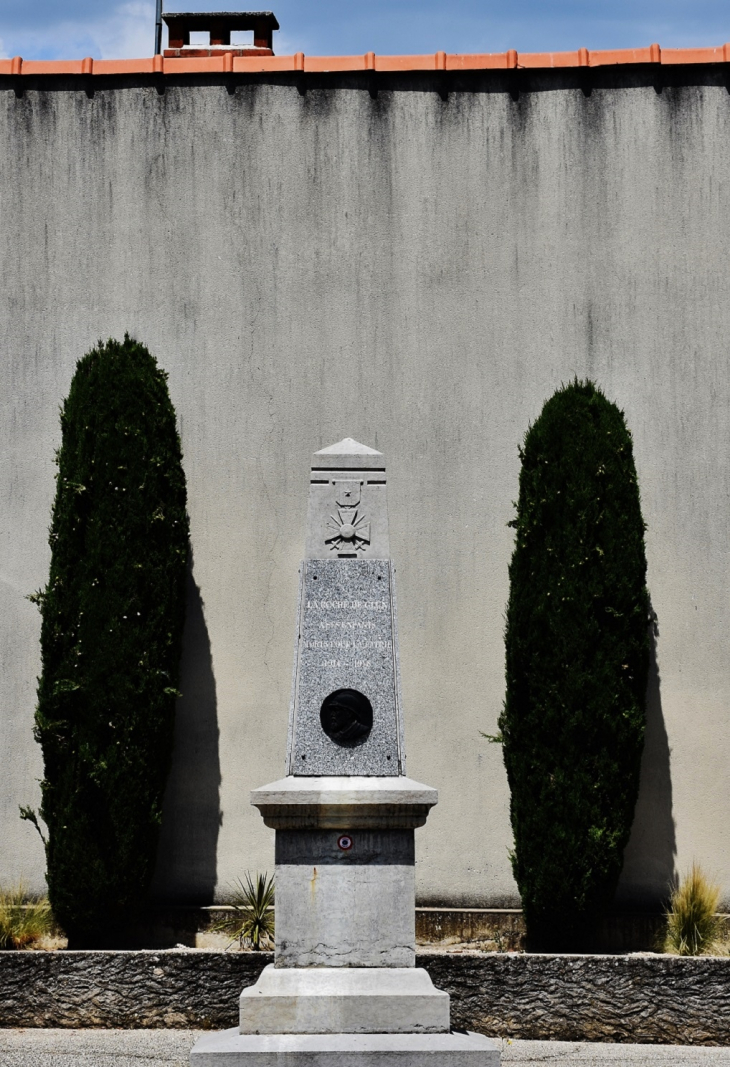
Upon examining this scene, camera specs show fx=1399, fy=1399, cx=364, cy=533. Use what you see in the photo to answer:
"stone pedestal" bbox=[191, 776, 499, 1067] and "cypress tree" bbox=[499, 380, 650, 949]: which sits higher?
"cypress tree" bbox=[499, 380, 650, 949]

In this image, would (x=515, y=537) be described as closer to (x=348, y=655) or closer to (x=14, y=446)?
(x=348, y=655)

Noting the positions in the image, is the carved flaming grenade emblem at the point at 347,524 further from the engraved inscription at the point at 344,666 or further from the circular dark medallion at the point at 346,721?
the circular dark medallion at the point at 346,721

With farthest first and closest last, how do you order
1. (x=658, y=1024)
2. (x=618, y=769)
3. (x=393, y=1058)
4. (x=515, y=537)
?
(x=515, y=537), (x=618, y=769), (x=658, y=1024), (x=393, y=1058)

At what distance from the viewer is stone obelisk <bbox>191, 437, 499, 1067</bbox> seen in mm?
7789

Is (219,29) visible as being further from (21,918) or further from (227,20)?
(21,918)

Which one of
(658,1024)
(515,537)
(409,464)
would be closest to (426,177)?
(409,464)

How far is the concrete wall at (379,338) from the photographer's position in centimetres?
1161

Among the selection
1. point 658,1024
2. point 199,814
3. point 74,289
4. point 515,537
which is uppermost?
point 74,289

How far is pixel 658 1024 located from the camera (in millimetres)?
9625

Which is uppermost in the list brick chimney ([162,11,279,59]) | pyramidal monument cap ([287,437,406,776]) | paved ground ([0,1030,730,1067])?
brick chimney ([162,11,279,59])

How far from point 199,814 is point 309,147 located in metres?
5.78

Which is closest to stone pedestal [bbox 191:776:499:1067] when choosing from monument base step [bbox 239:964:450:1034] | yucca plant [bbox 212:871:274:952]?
monument base step [bbox 239:964:450:1034]

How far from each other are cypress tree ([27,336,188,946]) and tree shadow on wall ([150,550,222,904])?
532mm

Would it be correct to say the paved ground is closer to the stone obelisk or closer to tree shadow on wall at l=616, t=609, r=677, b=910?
the stone obelisk
